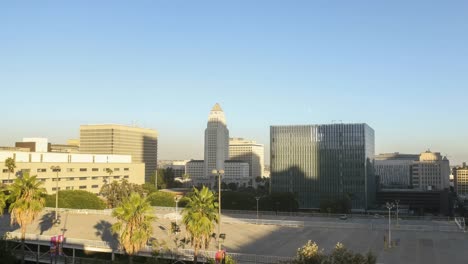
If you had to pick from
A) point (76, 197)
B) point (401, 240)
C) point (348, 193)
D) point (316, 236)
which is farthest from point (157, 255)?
point (348, 193)

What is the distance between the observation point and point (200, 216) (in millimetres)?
39625

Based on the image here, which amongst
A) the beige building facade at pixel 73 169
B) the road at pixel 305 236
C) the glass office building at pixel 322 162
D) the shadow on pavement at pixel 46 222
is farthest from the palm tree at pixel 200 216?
the glass office building at pixel 322 162

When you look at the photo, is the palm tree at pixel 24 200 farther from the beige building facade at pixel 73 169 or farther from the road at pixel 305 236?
the beige building facade at pixel 73 169

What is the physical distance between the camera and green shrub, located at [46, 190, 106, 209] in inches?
3851

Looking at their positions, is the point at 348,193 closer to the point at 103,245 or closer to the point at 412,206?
the point at 412,206

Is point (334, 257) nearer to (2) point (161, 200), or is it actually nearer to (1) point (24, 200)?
(1) point (24, 200)

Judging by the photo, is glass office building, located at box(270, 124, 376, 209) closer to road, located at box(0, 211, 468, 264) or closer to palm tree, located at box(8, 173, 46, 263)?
road, located at box(0, 211, 468, 264)

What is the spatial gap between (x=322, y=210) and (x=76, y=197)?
229 feet

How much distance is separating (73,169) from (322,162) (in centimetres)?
9231

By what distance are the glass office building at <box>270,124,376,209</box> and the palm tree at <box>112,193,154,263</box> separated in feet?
444

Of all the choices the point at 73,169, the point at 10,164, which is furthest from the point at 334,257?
the point at 73,169

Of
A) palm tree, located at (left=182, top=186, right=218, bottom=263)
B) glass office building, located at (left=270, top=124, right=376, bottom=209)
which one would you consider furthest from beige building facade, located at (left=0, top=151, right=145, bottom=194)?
palm tree, located at (left=182, top=186, right=218, bottom=263)

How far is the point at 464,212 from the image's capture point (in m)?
181

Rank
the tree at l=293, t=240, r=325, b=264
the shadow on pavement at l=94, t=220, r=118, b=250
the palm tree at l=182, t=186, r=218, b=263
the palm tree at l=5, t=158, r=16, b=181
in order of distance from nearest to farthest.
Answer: the tree at l=293, t=240, r=325, b=264
the palm tree at l=182, t=186, r=218, b=263
the shadow on pavement at l=94, t=220, r=118, b=250
the palm tree at l=5, t=158, r=16, b=181
